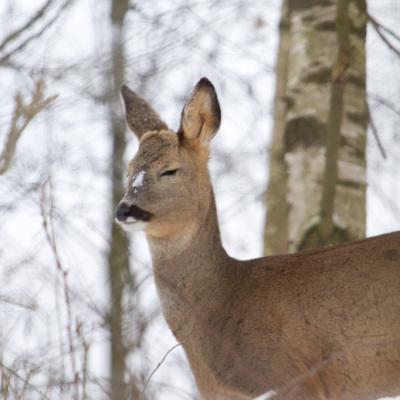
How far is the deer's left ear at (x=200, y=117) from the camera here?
5.77 meters

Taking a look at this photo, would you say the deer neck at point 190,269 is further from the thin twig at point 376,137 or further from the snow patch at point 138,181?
the thin twig at point 376,137

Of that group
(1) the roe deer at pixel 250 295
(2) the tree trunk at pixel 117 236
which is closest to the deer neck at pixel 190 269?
(1) the roe deer at pixel 250 295

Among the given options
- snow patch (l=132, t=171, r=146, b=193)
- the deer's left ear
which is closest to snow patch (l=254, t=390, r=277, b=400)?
snow patch (l=132, t=171, r=146, b=193)

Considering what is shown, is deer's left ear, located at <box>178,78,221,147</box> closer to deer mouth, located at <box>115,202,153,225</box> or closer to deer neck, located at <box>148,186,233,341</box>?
deer neck, located at <box>148,186,233,341</box>

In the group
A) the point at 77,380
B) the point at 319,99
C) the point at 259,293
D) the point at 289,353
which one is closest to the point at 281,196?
the point at 319,99

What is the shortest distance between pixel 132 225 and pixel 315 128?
1.72 m

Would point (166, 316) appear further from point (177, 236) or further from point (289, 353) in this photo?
point (289, 353)

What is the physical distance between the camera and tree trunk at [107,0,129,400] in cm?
304

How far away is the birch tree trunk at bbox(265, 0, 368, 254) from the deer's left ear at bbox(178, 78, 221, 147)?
653 mm

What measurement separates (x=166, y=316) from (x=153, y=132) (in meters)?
1.20

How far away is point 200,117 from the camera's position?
19.3 ft

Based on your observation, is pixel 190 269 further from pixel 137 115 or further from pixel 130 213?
pixel 137 115

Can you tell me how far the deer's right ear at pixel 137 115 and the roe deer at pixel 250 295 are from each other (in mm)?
139

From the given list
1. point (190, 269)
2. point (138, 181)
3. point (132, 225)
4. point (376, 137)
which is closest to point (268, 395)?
point (190, 269)
